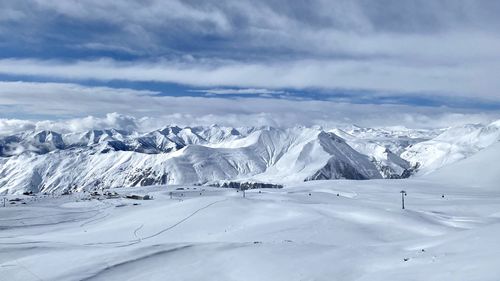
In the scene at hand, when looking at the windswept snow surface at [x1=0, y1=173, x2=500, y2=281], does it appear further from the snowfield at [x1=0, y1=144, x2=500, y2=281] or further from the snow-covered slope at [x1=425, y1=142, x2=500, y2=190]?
the snow-covered slope at [x1=425, y1=142, x2=500, y2=190]

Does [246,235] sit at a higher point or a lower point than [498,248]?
lower

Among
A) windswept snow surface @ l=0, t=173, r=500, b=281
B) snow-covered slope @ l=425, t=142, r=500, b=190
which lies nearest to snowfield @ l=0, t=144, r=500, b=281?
windswept snow surface @ l=0, t=173, r=500, b=281

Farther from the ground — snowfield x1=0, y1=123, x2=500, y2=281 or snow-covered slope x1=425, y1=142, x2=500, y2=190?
snow-covered slope x1=425, y1=142, x2=500, y2=190

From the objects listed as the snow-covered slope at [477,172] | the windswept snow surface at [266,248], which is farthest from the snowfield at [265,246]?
the snow-covered slope at [477,172]

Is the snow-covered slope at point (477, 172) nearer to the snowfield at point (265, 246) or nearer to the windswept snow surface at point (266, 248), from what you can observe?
the snowfield at point (265, 246)

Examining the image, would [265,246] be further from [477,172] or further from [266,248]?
[477,172]

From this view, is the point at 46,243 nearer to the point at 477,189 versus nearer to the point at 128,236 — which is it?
the point at 128,236

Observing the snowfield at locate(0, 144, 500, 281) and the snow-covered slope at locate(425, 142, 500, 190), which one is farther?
the snow-covered slope at locate(425, 142, 500, 190)

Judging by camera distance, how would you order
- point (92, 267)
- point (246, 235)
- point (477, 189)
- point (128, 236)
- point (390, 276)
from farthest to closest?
1. point (477, 189)
2. point (128, 236)
3. point (246, 235)
4. point (92, 267)
5. point (390, 276)

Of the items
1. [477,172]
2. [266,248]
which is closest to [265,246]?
[266,248]

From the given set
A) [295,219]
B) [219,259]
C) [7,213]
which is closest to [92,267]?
[219,259]

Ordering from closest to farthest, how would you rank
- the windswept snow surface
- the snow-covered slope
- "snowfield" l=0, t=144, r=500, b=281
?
the windswept snow surface → "snowfield" l=0, t=144, r=500, b=281 → the snow-covered slope
